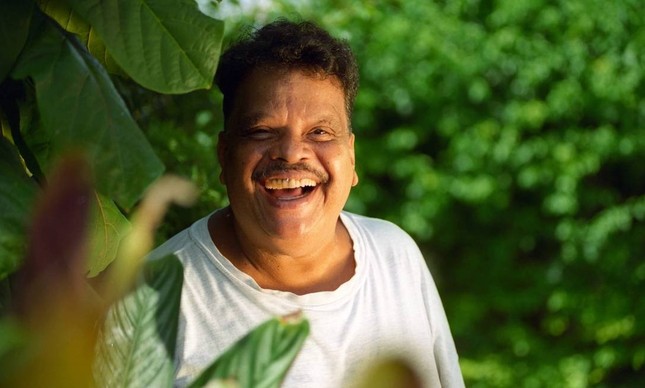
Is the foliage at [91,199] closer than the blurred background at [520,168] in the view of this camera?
Yes

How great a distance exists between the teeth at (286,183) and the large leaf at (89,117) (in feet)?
2.72

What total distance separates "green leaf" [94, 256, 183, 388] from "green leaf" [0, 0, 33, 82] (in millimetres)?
574

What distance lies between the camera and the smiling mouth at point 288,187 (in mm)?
1961

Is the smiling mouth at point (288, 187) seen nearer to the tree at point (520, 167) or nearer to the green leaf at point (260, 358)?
the green leaf at point (260, 358)

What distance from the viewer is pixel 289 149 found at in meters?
1.93

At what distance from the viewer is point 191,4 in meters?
1.18

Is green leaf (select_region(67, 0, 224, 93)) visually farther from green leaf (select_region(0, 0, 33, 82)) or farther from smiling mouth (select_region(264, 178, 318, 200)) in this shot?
smiling mouth (select_region(264, 178, 318, 200))

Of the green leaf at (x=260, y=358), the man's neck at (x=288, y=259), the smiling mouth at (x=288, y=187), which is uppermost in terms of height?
the smiling mouth at (x=288, y=187)

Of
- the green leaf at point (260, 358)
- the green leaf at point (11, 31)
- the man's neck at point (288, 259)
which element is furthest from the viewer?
the man's neck at point (288, 259)

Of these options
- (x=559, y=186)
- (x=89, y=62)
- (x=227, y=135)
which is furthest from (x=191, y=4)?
(x=559, y=186)

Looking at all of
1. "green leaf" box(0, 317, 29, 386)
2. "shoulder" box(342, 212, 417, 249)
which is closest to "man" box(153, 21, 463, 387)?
"shoulder" box(342, 212, 417, 249)

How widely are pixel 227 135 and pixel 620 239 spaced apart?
4.67m

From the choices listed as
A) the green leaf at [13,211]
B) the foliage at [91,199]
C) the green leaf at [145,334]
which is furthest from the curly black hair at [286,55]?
the green leaf at [145,334]

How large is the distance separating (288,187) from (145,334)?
4.58ft
